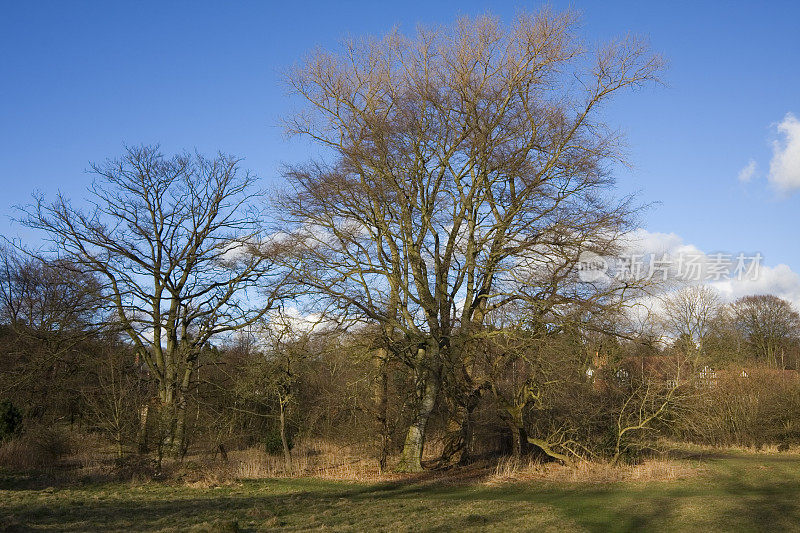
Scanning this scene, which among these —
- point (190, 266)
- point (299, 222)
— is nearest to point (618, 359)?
point (299, 222)

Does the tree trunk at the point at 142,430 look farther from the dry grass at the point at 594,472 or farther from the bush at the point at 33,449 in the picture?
the dry grass at the point at 594,472

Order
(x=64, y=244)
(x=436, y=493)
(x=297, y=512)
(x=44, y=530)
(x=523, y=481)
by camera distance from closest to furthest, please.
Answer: (x=44, y=530), (x=297, y=512), (x=436, y=493), (x=523, y=481), (x=64, y=244)

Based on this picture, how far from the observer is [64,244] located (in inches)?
887

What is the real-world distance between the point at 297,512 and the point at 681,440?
18.1 m

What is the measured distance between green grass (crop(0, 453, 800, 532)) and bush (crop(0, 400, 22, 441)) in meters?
3.04

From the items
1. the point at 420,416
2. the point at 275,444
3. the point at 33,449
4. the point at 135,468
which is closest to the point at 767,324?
the point at 420,416

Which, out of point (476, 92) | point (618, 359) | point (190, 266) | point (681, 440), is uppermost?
point (476, 92)

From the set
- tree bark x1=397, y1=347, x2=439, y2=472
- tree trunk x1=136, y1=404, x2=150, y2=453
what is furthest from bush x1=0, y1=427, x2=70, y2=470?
tree bark x1=397, y1=347, x2=439, y2=472

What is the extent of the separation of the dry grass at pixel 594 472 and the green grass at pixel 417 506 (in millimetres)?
559

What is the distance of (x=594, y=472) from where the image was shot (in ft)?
51.8

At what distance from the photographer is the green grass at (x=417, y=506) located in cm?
952

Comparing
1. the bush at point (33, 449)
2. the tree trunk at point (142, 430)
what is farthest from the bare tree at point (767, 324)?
the bush at point (33, 449)

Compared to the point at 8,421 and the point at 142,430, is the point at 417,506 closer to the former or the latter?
the point at 142,430

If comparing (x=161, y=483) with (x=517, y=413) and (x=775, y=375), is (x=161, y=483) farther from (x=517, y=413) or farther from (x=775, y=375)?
(x=775, y=375)
